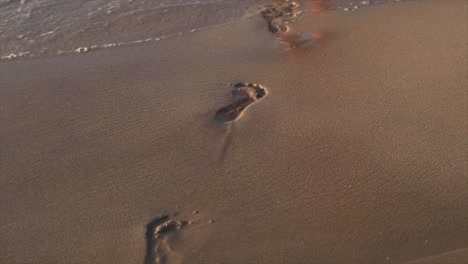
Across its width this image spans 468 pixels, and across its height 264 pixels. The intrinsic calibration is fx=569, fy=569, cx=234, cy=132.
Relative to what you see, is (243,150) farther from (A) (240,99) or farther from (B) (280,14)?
(B) (280,14)

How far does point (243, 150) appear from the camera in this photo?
3.27 m

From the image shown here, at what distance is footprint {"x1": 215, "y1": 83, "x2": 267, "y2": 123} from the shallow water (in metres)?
1.20

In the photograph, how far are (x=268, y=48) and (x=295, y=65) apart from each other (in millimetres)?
371

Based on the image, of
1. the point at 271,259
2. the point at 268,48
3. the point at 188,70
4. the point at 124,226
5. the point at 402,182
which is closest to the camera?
the point at 271,259

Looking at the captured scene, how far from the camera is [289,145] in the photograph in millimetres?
3299

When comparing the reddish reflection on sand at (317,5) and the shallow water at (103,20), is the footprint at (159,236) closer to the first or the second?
the shallow water at (103,20)

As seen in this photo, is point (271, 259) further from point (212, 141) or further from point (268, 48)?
point (268, 48)

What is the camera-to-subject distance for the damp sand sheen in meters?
2.70

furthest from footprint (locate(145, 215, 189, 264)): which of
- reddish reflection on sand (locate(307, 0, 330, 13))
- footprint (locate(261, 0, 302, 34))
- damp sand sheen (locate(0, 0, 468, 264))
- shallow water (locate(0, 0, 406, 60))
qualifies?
reddish reflection on sand (locate(307, 0, 330, 13))

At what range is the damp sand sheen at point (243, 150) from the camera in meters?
2.70

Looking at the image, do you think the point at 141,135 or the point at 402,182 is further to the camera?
the point at 141,135

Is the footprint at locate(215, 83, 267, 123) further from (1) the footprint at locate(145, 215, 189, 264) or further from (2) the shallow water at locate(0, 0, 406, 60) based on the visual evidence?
(2) the shallow water at locate(0, 0, 406, 60)

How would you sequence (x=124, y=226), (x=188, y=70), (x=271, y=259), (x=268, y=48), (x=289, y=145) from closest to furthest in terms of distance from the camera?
(x=271, y=259) → (x=124, y=226) → (x=289, y=145) → (x=188, y=70) → (x=268, y=48)

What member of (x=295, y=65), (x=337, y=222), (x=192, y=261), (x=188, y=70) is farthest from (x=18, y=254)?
(x=295, y=65)
